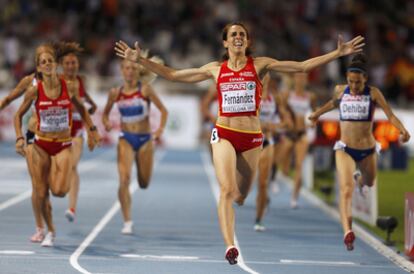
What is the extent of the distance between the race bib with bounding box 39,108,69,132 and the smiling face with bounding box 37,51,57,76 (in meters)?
0.42

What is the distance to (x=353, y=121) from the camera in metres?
13.0

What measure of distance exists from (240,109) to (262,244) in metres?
3.09

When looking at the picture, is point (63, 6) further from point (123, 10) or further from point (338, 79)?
point (338, 79)

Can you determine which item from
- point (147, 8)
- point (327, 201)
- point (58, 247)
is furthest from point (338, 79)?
point (58, 247)

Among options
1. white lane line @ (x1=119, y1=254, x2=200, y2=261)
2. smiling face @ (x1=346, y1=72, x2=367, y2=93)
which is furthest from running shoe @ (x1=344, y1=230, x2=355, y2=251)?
smiling face @ (x1=346, y1=72, x2=367, y2=93)

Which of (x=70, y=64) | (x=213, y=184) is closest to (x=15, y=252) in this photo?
(x=70, y=64)

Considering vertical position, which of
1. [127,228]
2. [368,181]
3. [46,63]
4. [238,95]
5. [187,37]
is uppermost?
[187,37]

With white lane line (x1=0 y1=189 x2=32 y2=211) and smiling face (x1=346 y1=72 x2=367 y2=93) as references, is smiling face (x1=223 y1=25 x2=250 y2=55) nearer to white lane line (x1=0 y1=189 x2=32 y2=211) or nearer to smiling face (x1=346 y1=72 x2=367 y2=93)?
smiling face (x1=346 y1=72 x2=367 y2=93)

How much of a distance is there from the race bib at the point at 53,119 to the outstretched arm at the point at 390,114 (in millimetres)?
3468

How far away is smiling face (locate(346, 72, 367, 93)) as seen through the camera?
41.9ft

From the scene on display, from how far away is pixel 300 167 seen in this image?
18.6 metres

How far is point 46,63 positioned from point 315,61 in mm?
3273

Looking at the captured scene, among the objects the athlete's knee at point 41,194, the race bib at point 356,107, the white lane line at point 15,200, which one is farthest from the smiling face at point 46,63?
the white lane line at point 15,200

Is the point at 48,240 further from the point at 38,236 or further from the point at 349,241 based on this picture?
the point at 349,241
